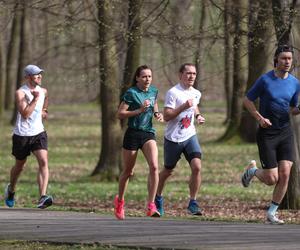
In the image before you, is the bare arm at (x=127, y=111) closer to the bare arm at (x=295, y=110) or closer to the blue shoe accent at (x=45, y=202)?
the bare arm at (x=295, y=110)

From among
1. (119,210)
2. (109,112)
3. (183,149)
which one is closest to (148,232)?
(119,210)

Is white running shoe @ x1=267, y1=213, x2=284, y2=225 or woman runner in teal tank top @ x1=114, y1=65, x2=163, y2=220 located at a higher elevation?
woman runner in teal tank top @ x1=114, y1=65, x2=163, y2=220

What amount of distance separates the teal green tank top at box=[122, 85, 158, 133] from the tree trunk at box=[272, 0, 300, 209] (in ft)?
8.62

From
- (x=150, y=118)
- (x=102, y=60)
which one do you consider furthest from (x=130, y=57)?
(x=150, y=118)

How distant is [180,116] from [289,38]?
2496 millimetres

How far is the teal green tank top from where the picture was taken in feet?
42.2

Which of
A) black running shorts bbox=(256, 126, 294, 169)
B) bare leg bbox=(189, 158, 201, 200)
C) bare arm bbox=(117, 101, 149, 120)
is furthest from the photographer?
bare leg bbox=(189, 158, 201, 200)

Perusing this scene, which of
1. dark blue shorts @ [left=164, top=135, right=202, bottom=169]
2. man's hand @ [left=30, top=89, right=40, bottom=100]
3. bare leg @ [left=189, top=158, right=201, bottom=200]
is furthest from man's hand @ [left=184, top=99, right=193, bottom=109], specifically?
man's hand @ [left=30, top=89, right=40, bottom=100]

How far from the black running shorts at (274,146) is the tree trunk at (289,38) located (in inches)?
102

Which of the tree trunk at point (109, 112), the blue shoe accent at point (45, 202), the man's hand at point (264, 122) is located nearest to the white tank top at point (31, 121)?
the blue shoe accent at point (45, 202)

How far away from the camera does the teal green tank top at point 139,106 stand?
42.2ft

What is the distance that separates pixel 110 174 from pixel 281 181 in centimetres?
1054

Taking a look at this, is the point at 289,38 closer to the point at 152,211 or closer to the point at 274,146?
the point at 274,146

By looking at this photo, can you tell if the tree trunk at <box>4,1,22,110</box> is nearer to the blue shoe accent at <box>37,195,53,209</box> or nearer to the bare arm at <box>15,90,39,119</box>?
the bare arm at <box>15,90,39,119</box>
